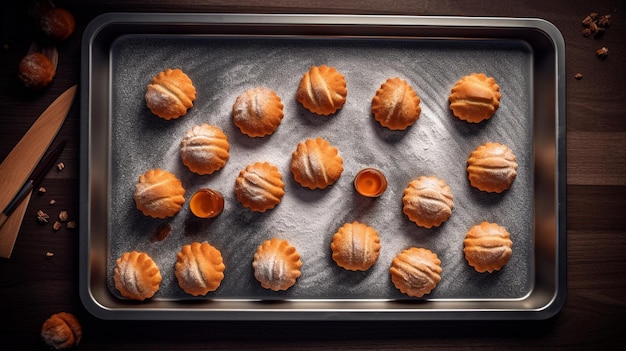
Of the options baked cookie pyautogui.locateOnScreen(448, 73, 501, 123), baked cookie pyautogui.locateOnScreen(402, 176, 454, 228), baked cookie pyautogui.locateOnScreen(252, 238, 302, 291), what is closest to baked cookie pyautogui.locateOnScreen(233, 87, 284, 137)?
baked cookie pyautogui.locateOnScreen(252, 238, 302, 291)

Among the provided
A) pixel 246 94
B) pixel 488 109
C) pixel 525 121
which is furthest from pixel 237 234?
pixel 525 121

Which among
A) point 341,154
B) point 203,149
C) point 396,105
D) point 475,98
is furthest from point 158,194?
point 475,98

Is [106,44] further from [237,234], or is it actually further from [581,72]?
[581,72]

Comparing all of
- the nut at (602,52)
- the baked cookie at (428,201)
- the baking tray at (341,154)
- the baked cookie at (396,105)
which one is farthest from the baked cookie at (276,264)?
the nut at (602,52)

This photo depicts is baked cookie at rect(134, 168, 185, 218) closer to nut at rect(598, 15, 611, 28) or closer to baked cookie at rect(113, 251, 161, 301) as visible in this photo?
baked cookie at rect(113, 251, 161, 301)

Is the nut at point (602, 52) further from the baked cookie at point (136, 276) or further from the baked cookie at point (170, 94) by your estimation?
the baked cookie at point (136, 276)

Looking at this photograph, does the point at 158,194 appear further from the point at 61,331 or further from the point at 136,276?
the point at 61,331
